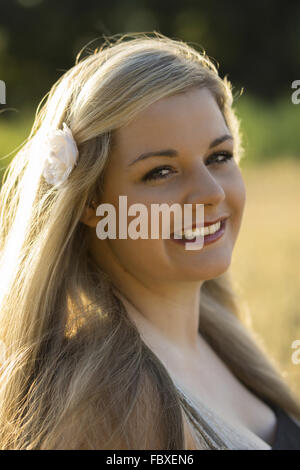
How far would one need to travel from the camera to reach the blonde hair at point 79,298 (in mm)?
1605

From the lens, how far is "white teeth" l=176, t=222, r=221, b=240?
1914 millimetres

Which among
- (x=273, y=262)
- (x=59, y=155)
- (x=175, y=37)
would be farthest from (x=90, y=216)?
(x=175, y=37)

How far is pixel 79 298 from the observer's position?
6.22 ft

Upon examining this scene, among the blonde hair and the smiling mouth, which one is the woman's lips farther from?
the blonde hair

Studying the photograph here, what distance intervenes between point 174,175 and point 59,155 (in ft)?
1.08

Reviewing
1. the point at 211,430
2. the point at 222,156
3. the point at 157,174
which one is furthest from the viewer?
the point at 222,156

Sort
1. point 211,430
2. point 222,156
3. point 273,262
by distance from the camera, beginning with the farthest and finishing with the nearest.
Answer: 1. point 273,262
2. point 222,156
3. point 211,430

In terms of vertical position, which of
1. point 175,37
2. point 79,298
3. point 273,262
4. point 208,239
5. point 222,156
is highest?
point 175,37

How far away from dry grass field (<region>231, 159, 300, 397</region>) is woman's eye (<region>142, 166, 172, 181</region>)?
1.92 m

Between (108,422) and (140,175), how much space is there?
0.69 m

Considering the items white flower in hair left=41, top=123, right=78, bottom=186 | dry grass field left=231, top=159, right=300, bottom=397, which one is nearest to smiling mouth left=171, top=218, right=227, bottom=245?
white flower in hair left=41, top=123, right=78, bottom=186

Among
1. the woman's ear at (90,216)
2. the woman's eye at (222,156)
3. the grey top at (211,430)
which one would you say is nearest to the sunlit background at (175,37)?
the woman's eye at (222,156)

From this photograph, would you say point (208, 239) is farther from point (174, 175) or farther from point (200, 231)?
point (174, 175)

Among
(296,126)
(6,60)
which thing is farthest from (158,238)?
(6,60)
